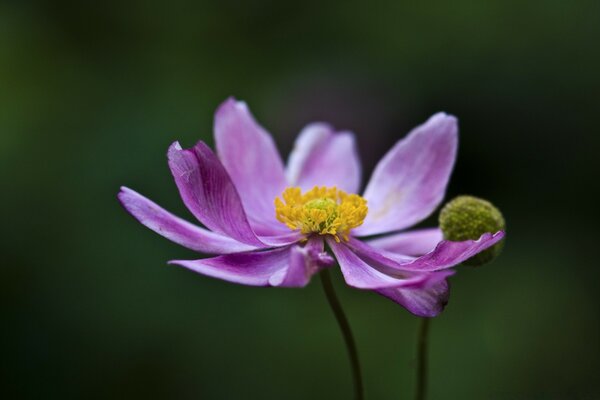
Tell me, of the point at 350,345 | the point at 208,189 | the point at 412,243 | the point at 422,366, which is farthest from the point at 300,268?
the point at 412,243

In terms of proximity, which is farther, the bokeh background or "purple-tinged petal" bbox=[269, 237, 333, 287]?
the bokeh background

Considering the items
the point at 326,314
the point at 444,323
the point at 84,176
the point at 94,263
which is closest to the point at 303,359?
the point at 326,314

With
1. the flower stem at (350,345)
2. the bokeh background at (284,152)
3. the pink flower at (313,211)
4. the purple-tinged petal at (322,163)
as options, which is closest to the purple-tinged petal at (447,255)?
the pink flower at (313,211)

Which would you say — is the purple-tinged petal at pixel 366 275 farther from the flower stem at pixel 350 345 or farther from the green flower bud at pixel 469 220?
the green flower bud at pixel 469 220

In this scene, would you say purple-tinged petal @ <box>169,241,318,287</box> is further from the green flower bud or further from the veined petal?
the green flower bud

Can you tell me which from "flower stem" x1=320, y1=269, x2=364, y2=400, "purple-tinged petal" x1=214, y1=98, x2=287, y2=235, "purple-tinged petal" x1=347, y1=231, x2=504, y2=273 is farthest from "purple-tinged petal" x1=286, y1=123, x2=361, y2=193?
"flower stem" x1=320, y1=269, x2=364, y2=400

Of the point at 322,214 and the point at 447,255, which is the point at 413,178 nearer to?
the point at 322,214

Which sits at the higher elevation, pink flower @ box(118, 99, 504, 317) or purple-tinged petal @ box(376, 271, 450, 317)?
pink flower @ box(118, 99, 504, 317)
